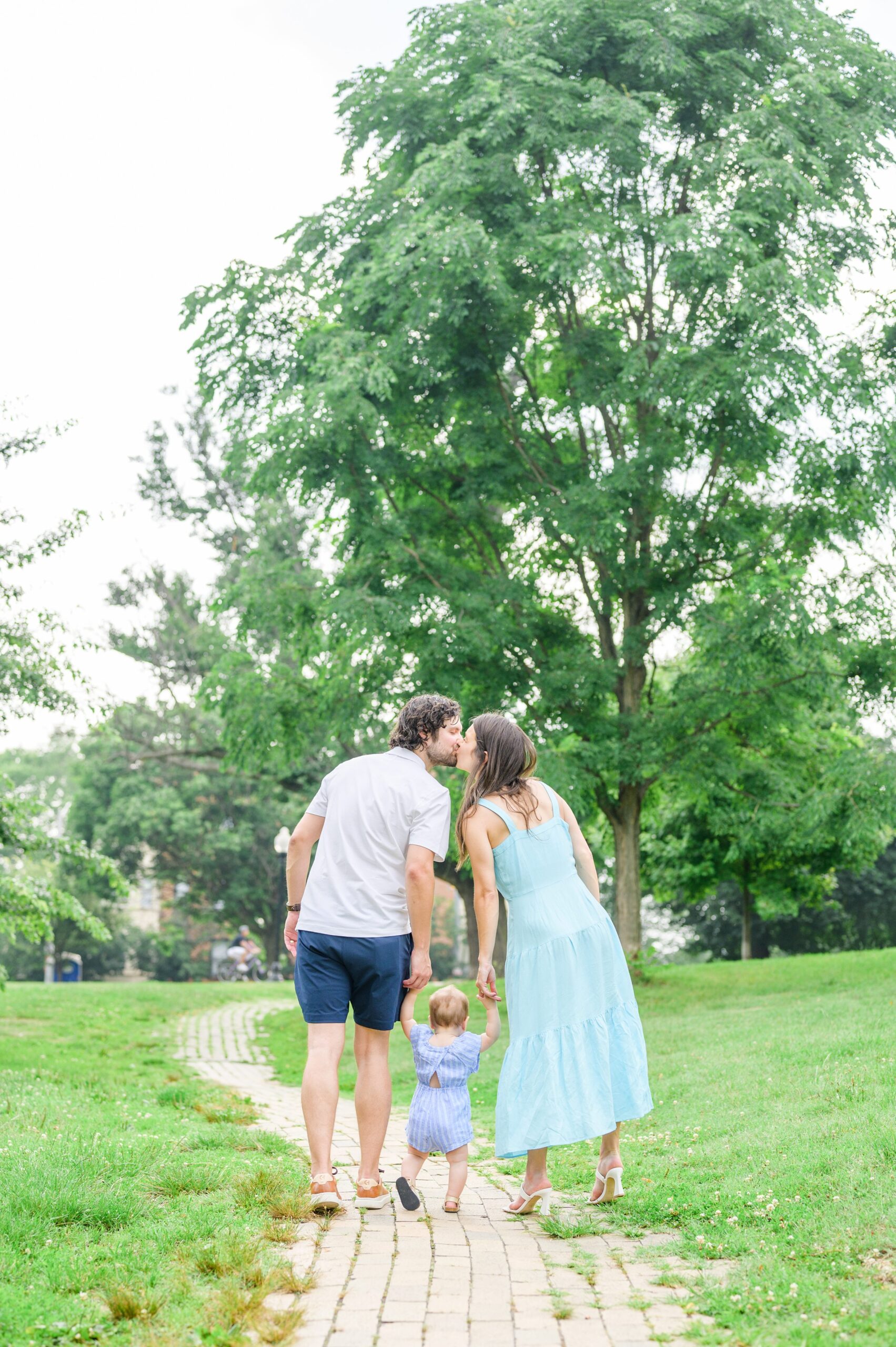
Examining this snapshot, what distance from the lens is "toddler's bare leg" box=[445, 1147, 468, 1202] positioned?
485cm

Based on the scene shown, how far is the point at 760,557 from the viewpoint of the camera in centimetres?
1412

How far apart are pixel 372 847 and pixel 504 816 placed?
56 cm

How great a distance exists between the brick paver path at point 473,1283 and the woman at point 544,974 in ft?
1.25

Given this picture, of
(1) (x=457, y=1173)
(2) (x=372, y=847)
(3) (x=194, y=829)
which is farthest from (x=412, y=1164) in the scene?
(3) (x=194, y=829)

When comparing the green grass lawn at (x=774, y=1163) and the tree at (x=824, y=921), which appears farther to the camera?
the tree at (x=824, y=921)

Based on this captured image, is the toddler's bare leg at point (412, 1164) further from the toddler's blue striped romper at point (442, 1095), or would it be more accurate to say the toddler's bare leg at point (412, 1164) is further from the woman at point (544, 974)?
the woman at point (544, 974)

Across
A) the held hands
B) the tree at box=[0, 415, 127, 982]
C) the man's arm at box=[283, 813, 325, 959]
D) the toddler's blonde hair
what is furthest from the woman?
the tree at box=[0, 415, 127, 982]

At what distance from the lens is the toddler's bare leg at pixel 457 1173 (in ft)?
15.9

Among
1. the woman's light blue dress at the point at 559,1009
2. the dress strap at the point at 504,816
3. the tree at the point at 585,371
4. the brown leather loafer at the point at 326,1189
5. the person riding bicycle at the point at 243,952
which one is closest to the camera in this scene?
the brown leather loafer at the point at 326,1189

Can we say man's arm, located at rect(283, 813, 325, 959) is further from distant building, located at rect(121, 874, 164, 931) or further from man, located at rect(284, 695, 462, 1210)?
distant building, located at rect(121, 874, 164, 931)

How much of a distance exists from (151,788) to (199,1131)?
33853 millimetres

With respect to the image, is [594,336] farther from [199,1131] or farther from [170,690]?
[170,690]

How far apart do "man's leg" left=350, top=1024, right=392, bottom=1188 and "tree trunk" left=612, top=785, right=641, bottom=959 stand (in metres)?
11.2

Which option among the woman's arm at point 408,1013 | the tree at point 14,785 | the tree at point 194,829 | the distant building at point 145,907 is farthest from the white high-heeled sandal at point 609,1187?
the distant building at point 145,907
